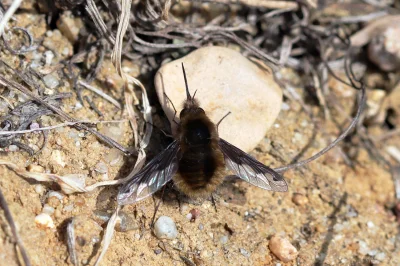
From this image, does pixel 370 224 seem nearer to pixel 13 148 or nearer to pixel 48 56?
pixel 13 148

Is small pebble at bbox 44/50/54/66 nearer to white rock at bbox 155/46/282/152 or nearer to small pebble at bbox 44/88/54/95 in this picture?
small pebble at bbox 44/88/54/95

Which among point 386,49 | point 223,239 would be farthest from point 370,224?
point 386,49

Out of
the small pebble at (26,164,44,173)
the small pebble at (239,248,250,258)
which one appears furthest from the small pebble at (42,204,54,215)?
the small pebble at (239,248,250,258)

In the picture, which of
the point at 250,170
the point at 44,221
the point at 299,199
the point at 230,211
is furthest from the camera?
the point at 299,199

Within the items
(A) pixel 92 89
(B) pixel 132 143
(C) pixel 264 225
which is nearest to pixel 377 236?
(C) pixel 264 225

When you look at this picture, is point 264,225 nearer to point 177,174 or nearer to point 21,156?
point 177,174
